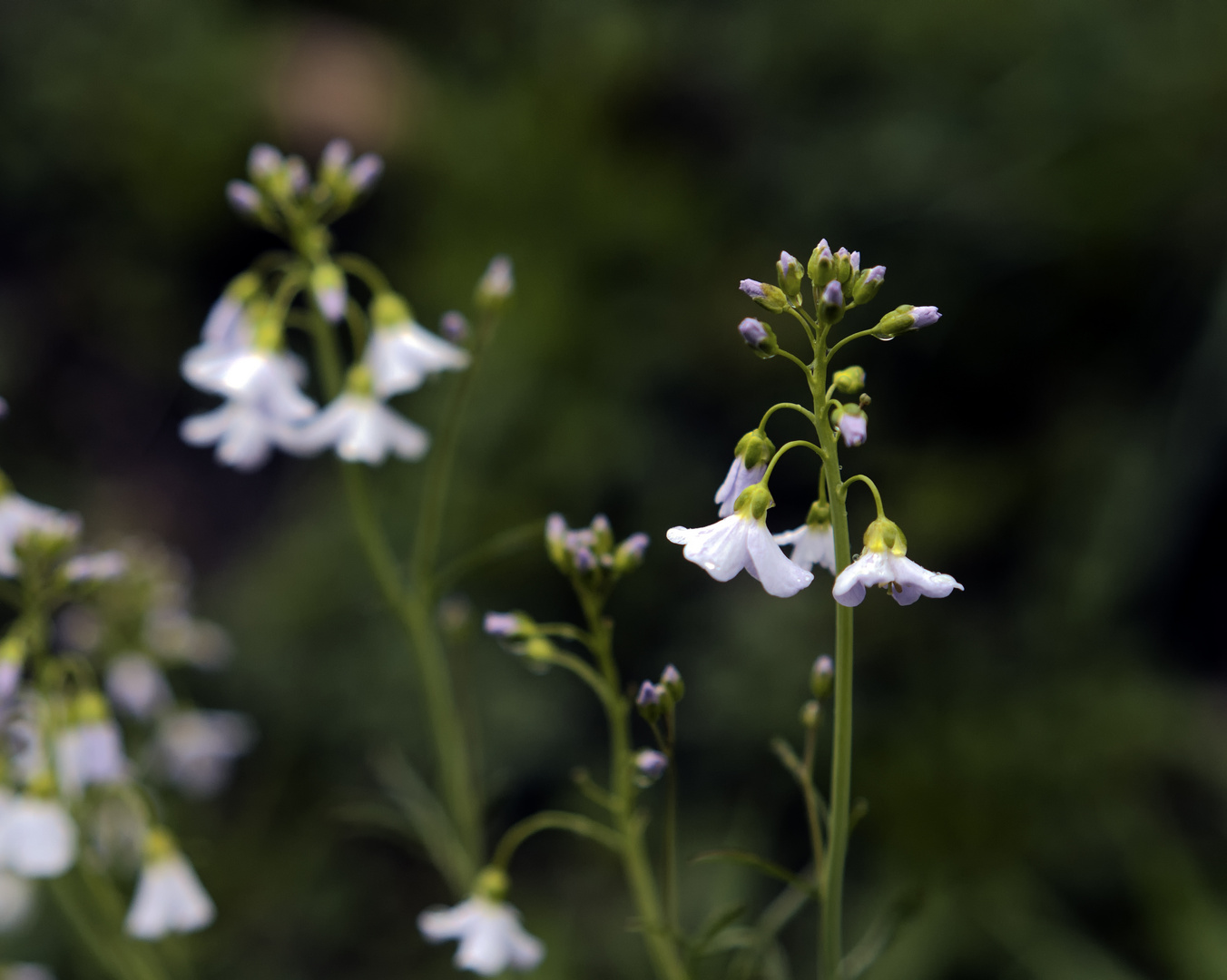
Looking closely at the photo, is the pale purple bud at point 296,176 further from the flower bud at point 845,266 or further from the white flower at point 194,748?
the white flower at point 194,748

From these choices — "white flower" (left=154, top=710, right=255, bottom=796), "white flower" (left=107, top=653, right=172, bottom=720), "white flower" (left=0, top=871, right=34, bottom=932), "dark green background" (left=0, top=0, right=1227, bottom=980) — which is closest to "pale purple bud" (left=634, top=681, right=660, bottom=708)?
"dark green background" (left=0, top=0, right=1227, bottom=980)

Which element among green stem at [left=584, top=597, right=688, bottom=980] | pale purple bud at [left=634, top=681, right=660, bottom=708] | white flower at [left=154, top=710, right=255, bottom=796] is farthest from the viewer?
white flower at [left=154, top=710, right=255, bottom=796]

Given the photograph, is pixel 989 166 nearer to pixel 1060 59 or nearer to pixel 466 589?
pixel 1060 59

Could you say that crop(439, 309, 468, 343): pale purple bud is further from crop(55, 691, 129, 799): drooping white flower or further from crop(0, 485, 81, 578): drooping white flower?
crop(55, 691, 129, 799): drooping white flower

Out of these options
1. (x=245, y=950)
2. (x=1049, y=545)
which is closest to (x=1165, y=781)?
(x=1049, y=545)

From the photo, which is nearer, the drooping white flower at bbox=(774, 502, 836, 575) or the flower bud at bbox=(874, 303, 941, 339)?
the flower bud at bbox=(874, 303, 941, 339)
